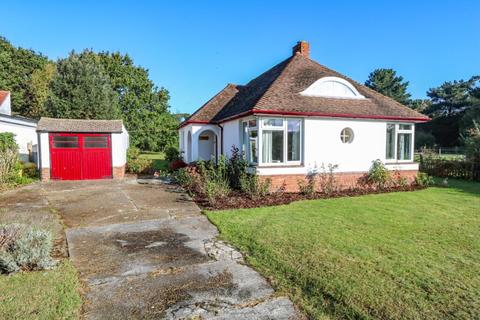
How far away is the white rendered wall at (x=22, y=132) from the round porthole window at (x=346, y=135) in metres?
17.4

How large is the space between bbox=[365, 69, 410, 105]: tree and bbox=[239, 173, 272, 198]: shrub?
55000mm

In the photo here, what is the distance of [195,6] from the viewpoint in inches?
468

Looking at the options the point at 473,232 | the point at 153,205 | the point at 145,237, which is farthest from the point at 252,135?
the point at 473,232

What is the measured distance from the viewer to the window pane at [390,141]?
1180 cm

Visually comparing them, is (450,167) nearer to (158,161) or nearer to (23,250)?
(23,250)

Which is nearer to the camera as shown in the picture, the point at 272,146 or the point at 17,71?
the point at 272,146

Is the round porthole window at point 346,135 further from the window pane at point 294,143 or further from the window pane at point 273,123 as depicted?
the window pane at point 273,123

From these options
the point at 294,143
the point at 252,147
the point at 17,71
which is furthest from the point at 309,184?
the point at 17,71

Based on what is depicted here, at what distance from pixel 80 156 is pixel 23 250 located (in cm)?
1094

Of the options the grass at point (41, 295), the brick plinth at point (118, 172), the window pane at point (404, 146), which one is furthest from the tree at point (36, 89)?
the window pane at point (404, 146)

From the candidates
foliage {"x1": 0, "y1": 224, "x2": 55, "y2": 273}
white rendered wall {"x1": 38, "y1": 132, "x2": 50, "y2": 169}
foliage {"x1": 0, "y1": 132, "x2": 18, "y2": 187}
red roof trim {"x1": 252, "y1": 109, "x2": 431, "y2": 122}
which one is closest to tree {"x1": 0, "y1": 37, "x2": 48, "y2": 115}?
foliage {"x1": 0, "y1": 132, "x2": 18, "y2": 187}

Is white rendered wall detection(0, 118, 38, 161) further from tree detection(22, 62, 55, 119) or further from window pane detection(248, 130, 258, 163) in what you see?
tree detection(22, 62, 55, 119)

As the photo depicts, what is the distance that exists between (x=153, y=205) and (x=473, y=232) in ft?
26.3

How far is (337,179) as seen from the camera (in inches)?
429
